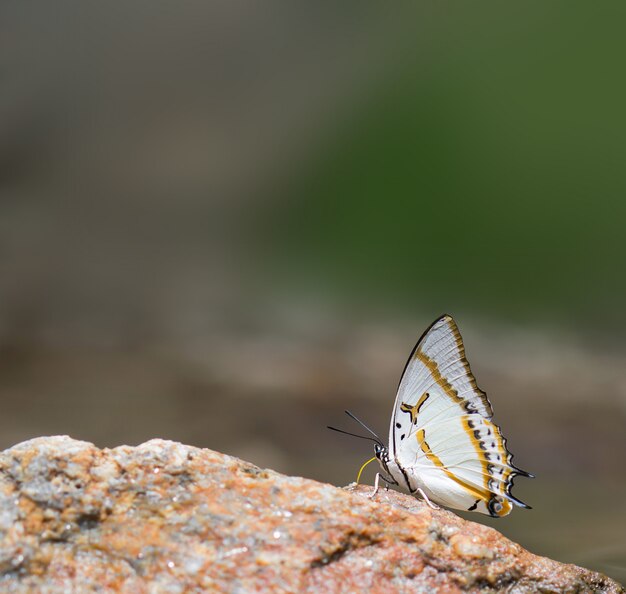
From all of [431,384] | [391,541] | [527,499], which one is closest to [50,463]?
[391,541]

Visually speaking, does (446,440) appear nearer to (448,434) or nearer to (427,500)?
(448,434)

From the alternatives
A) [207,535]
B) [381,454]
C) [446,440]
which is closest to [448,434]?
[446,440]

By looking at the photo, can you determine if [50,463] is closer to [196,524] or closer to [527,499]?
[196,524]

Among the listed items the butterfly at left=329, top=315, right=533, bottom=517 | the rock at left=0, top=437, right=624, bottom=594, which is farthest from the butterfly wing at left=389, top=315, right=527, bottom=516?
the rock at left=0, top=437, right=624, bottom=594

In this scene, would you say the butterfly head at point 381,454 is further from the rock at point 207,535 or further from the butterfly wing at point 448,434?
the rock at point 207,535

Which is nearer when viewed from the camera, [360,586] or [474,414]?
[360,586]

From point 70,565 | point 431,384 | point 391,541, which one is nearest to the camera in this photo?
point 70,565

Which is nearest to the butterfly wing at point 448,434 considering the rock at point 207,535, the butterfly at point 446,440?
the butterfly at point 446,440
